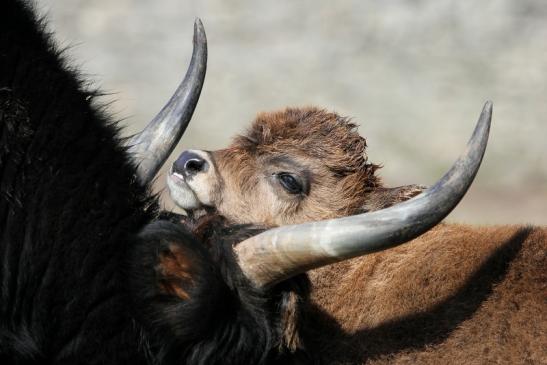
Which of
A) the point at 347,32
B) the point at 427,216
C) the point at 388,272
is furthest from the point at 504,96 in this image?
the point at 427,216

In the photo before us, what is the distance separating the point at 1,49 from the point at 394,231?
187cm

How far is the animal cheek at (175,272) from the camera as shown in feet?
12.3

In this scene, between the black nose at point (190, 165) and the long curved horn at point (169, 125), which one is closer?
the long curved horn at point (169, 125)

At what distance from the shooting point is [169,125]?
17.7ft

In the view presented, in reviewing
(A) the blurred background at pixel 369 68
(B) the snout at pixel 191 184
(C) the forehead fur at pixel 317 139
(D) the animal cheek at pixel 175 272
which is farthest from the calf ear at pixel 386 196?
(A) the blurred background at pixel 369 68

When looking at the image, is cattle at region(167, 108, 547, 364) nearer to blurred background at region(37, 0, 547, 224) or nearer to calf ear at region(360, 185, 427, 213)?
calf ear at region(360, 185, 427, 213)

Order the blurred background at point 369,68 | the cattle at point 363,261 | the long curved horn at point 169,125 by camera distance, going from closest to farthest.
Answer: the cattle at point 363,261
the long curved horn at point 169,125
the blurred background at point 369,68

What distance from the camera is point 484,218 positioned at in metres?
12.5

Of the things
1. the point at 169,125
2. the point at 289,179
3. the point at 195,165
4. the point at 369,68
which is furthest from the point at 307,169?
the point at 369,68

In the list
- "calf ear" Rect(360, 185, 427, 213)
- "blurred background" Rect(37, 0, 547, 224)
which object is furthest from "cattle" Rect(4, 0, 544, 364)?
"blurred background" Rect(37, 0, 547, 224)

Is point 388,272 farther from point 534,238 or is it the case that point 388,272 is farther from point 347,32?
point 347,32

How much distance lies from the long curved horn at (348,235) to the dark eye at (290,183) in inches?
100

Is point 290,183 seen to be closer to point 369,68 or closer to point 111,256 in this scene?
point 111,256

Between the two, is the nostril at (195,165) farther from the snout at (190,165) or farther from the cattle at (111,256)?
the cattle at (111,256)
